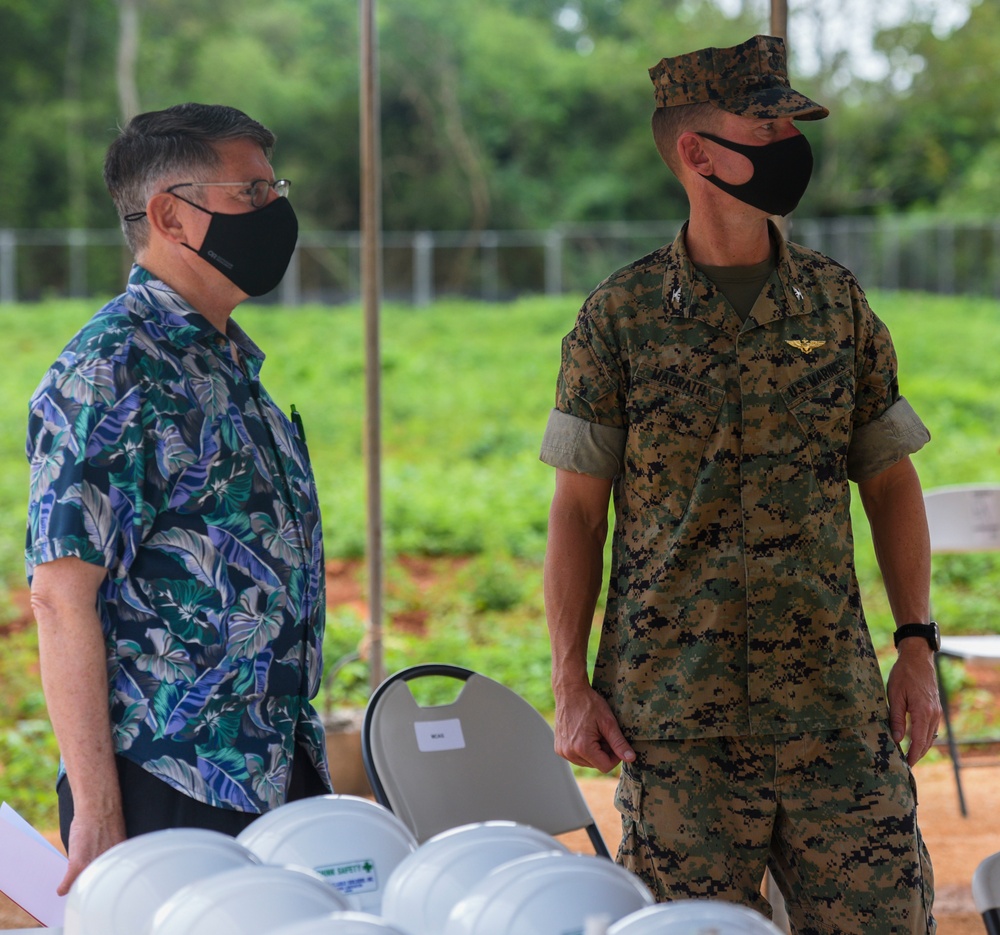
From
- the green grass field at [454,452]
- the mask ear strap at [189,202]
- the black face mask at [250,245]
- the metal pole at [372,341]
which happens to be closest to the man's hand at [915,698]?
the black face mask at [250,245]

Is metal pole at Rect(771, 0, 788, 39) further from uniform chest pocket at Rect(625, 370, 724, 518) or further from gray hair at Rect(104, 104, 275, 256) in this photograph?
gray hair at Rect(104, 104, 275, 256)

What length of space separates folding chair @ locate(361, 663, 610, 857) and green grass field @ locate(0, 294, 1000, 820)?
3847 mm

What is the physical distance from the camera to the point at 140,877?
4.27 ft

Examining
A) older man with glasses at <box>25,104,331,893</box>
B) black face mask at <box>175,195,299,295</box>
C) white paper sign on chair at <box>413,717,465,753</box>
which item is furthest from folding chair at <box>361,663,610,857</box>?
black face mask at <box>175,195,299,295</box>

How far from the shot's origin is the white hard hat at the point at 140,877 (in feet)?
4.21

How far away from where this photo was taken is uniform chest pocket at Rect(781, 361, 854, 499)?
2.22m

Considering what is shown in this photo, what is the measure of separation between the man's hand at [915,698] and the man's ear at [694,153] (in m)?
0.92

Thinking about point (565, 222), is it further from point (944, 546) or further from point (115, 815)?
point (115, 815)

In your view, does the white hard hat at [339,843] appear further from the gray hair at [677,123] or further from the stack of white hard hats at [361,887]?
the gray hair at [677,123]

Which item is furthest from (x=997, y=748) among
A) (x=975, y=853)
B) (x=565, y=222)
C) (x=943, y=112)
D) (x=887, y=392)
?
(x=943, y=112)

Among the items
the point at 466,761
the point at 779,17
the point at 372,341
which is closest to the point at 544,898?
the point at 466,761

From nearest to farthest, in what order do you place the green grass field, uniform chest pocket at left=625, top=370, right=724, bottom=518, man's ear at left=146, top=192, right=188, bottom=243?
man's ear at left=146, top=192, right=188, bottom=243 → uniform chest pocket at left=625, top=370, right=724, bottom=518 → the green grass field

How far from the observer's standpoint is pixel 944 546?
17.3 ft

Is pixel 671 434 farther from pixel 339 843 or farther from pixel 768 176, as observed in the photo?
pixel 339 843
